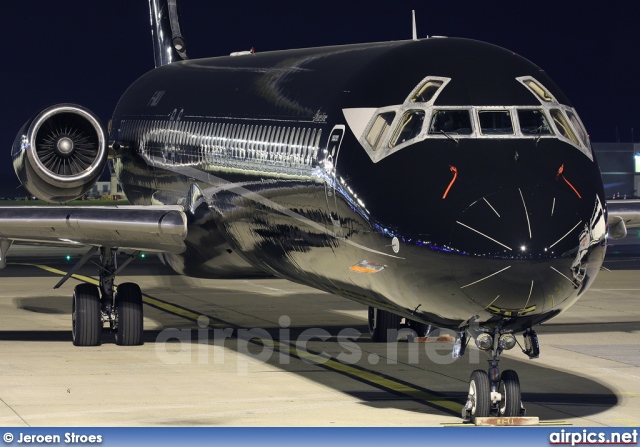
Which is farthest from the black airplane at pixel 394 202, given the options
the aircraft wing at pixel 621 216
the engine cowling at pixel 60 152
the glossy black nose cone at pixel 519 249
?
the aircraft wing at pixel 621 216

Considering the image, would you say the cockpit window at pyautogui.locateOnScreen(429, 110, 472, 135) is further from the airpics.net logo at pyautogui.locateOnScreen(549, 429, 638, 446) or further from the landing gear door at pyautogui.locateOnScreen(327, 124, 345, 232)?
the airpics.net logo at pyautogui.locateOnScreen(549, 429, 638, 446)

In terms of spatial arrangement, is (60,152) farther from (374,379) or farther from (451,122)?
(451,122)

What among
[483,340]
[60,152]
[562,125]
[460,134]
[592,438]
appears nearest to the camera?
[592,438]

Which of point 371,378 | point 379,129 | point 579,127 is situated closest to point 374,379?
point 371,378

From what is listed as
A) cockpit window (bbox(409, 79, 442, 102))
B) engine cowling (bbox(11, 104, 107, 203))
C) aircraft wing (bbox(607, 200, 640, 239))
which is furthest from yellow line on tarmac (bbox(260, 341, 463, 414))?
engine cowling (bbox(11, 104, 107, 203))

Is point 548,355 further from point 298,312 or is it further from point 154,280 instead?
point 154,280

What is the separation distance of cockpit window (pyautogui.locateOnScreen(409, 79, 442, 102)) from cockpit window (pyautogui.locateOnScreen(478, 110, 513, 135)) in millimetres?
589

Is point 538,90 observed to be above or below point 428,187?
above

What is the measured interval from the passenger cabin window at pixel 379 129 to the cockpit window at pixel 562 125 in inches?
64.2

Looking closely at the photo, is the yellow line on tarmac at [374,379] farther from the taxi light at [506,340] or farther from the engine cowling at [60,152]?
the engine cowling at [60,152]

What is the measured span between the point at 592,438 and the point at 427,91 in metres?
3.84

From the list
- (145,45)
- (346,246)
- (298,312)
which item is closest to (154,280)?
(298,312)

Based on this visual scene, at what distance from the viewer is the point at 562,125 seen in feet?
47.1

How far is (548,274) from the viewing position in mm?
12984
